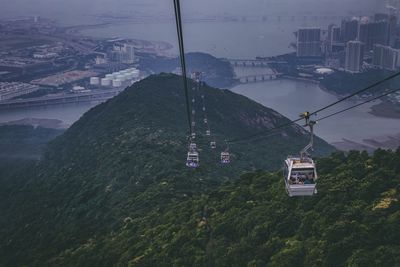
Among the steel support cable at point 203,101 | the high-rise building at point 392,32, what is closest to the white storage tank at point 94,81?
the steel support cable at point 203,101

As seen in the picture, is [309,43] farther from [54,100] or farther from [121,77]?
[54,100]

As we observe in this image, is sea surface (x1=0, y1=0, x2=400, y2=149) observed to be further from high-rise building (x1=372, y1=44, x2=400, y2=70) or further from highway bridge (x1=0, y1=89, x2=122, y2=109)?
high-rise building (x1=372, y1=44, x2=400, y2=70)

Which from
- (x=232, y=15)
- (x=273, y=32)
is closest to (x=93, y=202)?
(x=273, y=32)

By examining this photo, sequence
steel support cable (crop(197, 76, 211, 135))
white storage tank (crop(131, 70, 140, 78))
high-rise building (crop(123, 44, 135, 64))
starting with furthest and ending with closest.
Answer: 1. high-rise building (crop(123, 44, 135, 64))
2. white storage tank (crop(131, 70, 140, 78))
3. steel support cable (crop(197, 76, 211, 135))

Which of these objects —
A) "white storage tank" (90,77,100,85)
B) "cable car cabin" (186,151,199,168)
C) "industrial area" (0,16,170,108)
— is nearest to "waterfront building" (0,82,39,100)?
"industrial area" (0,16,170,108)

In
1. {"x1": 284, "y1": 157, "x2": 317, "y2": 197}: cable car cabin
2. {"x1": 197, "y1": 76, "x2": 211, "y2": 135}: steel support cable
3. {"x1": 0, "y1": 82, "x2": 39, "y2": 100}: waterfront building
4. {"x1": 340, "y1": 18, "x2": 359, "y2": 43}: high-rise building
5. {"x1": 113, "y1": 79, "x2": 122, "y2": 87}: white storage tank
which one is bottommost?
{"x1": 113, "y1": 79, "x2": 122, "y2": 87}: white storage tank

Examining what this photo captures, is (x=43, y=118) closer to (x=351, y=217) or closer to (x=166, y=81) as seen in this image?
(x=166, y=81)

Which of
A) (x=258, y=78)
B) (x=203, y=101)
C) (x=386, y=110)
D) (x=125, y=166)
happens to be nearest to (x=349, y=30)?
(x=258, y=78)
